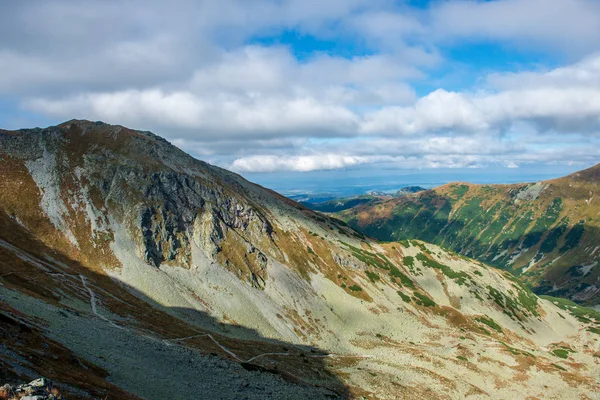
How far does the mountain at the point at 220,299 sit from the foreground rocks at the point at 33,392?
144 inches

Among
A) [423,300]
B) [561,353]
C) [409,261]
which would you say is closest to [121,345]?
[423,300]

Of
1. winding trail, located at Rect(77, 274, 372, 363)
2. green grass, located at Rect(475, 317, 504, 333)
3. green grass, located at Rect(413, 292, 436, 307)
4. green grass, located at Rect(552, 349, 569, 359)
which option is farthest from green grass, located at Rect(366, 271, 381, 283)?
green grass, located at Rect(552, 349, 569, 359)

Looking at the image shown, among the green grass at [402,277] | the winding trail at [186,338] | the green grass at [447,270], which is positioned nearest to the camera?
the winding trail at [186,338]

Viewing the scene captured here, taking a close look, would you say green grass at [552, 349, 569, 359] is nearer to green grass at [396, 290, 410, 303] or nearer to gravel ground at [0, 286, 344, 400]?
green grass at [396, 290, 410, 303]

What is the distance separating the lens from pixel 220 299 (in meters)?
98.8

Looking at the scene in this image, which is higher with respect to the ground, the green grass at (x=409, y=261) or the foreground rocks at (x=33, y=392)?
the foreground rocks at (x=33, y=392)

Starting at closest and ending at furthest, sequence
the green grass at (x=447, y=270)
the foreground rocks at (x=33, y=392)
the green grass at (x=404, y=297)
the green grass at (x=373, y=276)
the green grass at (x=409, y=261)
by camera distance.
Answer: the foreground rocks at (x=33, y=392) → the green grass at (x=404, y=297) → the green grass at (x=373, y=276) → the green grass at (x=447, y=270) → the green grass at (x=409, y=261)

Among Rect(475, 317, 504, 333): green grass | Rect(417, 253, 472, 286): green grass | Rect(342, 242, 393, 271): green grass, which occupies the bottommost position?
Rect(475, 317, 504, 333): green grass

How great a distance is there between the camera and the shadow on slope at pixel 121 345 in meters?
35.9

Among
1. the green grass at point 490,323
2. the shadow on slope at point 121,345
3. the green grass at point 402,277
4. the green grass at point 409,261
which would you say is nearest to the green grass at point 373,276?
the green grass at point 402,277

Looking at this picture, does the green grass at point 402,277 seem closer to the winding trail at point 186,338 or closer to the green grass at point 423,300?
the green grass at point 423,300

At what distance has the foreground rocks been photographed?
21453 mm

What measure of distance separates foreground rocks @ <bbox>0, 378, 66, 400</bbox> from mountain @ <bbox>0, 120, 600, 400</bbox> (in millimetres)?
3658

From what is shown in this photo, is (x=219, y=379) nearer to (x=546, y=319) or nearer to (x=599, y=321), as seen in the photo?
(x=546, y=319)
